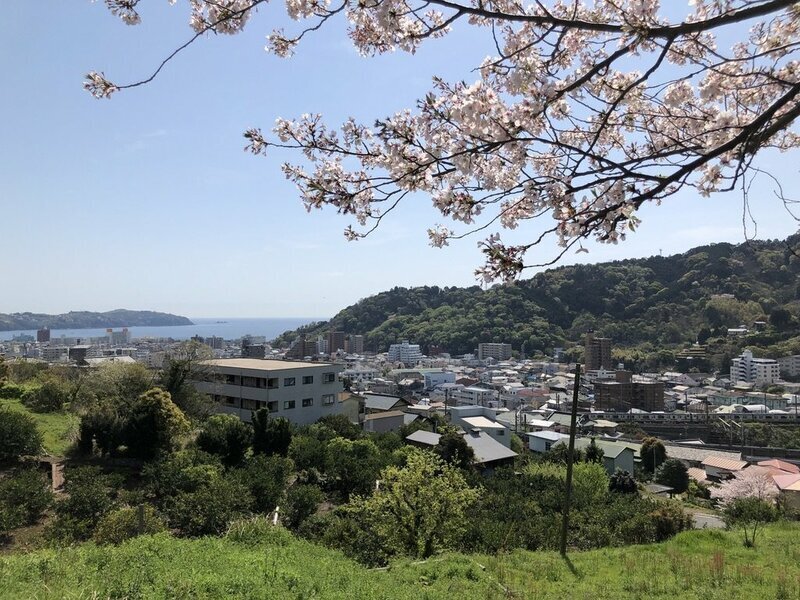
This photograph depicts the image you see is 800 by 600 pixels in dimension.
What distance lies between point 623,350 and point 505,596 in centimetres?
8567

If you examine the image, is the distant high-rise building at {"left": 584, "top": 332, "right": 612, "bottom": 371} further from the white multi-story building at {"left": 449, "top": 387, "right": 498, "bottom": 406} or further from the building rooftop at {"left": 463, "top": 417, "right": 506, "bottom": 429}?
the building rooftop at {"left": 463, "top": 417, "right": 506, "bottom": 429}

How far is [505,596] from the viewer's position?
5.73 meters

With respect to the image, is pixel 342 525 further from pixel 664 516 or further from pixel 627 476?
pixel 627 476

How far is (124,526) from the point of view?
7.52m

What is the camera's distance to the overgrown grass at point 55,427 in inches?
499

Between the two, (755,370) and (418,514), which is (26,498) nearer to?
(418,514)

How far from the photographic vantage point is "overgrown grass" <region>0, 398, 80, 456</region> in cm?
1266

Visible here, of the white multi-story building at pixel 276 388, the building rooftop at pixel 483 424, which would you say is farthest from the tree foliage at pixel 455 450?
the building rooftop at pixel 483 424

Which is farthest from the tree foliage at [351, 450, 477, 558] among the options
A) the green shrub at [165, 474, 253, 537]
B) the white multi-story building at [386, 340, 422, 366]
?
the white multi-story building at [386, 340, 422, 366]

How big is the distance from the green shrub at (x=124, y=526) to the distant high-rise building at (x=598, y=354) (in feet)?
247

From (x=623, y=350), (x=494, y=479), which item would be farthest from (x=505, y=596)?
(x=623, y=350)

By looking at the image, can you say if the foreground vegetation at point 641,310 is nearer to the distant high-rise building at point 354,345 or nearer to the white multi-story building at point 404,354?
the distant high-rise building at point 354,345

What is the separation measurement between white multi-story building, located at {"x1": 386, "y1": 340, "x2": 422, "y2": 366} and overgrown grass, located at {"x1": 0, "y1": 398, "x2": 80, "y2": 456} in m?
86.6

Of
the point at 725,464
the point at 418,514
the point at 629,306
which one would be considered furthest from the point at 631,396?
the point at 418,514
